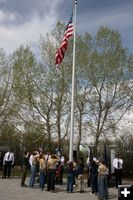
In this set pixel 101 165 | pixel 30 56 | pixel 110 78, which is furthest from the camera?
pixel 30 56

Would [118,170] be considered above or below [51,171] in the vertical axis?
above

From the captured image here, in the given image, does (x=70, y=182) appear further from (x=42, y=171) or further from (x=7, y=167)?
(x=7, y=167)

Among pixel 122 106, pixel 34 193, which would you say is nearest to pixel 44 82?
pixel 122 106

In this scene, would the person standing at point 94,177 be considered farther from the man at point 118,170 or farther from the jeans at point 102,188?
the man at point 118,170

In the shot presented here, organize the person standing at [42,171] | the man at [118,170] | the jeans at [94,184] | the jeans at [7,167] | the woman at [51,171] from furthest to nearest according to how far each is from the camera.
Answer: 1. the jeans at [7,167]
2. the man at [118,170]
3. the person standing at [42,171]
4. the woman at [51,171]
5. the jeans at [94,184]

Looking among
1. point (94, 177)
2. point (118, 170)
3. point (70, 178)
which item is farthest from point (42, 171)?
point (118, 170)

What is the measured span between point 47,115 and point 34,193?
20.2 m

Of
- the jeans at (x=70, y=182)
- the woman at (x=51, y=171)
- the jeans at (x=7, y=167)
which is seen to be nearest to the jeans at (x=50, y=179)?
the woman at (x=51, y=171)

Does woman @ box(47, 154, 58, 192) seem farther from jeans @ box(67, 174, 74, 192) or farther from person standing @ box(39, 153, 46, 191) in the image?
jeans @ box(67, 174, 74, 192)

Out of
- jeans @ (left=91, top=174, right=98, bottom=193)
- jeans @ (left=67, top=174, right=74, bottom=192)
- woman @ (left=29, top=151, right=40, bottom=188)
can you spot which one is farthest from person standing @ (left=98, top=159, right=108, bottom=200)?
woman @ (left=29, top=151, right=40, bottom=188)

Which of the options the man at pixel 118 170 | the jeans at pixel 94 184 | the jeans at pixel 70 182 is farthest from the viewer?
the man at pixel 118 170

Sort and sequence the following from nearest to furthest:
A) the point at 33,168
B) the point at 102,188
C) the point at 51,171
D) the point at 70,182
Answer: the point at 102,188 → the point at 70,182 → the point at 51,171 → the point at 33,168

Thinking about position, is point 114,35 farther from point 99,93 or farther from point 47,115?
point 47,115

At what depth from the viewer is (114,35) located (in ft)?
116
